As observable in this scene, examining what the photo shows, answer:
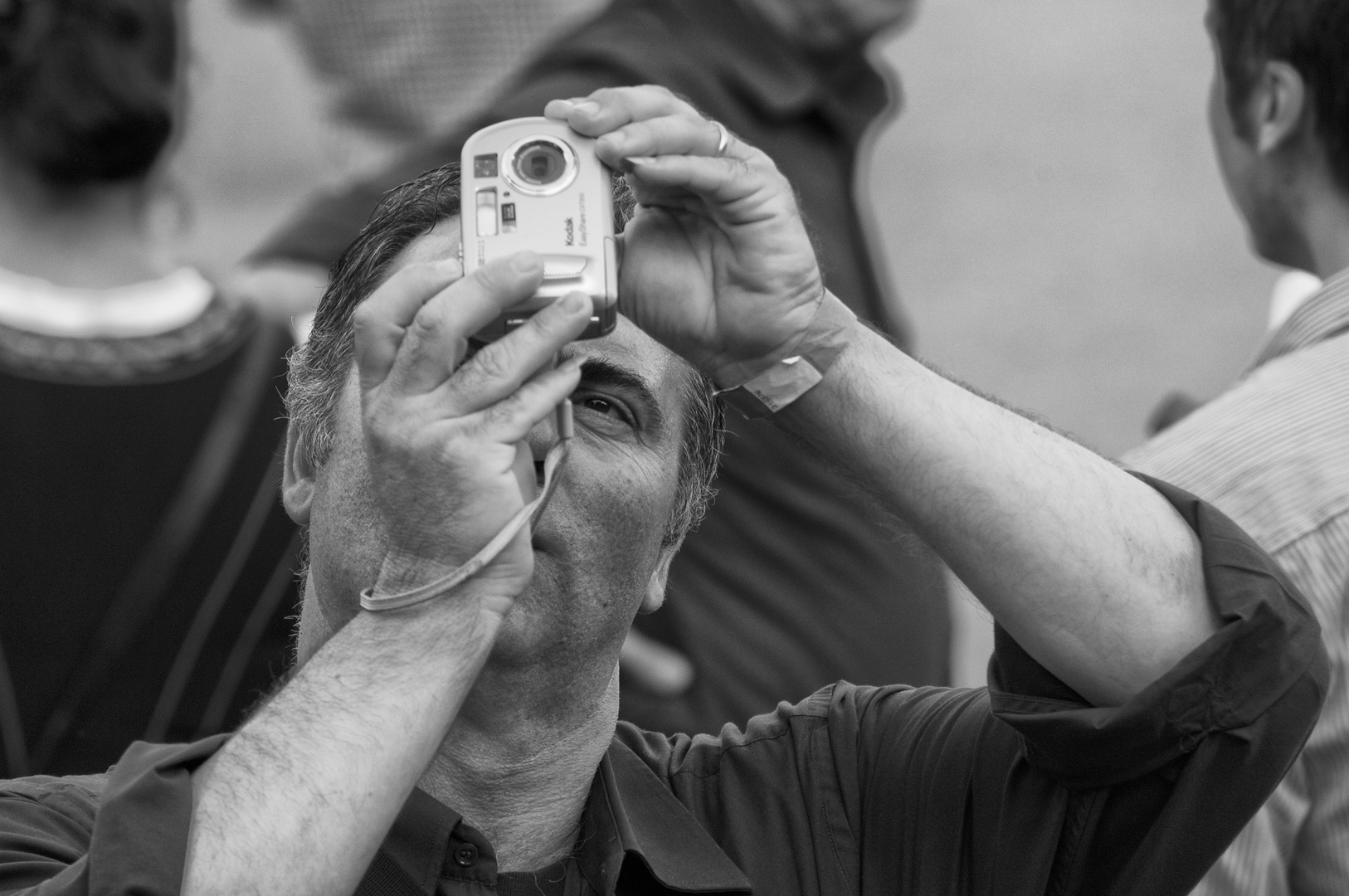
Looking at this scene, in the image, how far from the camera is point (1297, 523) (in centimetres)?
212

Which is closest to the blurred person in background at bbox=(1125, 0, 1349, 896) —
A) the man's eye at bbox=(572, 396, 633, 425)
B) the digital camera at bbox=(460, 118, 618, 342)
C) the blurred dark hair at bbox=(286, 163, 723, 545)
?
the blurred dark hair at bbox=(286, 163, 723, 545)

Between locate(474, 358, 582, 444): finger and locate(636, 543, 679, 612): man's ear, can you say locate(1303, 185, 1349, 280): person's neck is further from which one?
locate(474, 358, 582, 444): finger

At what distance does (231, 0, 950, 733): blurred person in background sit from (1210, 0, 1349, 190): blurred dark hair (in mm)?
1113

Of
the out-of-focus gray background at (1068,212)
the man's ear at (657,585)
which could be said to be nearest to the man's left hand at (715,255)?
the man's ear at (657,585)

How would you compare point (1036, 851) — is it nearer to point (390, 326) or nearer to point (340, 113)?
point (390, 326)

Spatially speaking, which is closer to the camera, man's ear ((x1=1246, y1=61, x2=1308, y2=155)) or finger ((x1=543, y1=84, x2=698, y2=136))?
finger ((x1=543, y1=84, x2=698, y2=136))

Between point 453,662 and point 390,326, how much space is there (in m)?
0.28

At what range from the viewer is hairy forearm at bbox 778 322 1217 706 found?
1.68m

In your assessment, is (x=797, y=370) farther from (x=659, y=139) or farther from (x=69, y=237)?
(x=69, y=237)

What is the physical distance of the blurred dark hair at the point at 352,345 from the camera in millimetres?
1971

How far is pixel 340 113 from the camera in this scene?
3.78m

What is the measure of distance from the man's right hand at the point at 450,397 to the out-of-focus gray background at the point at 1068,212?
3043 mm

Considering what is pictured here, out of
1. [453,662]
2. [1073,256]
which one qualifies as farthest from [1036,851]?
[1073,256]

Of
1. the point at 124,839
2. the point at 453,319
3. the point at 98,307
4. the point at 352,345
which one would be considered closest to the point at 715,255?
the point at 453,319
